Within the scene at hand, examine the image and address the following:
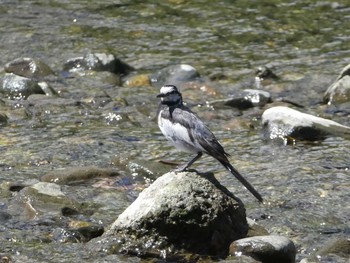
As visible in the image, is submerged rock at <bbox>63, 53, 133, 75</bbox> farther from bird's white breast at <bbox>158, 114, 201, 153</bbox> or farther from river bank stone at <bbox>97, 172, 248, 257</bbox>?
river bank stone at <bbox>97, 172, 248, 257</bbox>

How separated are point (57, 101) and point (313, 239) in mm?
5091

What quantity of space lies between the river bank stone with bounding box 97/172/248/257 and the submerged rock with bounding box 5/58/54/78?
6.08 m

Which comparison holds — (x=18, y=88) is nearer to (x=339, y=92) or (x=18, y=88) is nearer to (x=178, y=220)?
(x=339, y=92)

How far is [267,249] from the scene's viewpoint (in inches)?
312

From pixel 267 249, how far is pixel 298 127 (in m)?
3.54

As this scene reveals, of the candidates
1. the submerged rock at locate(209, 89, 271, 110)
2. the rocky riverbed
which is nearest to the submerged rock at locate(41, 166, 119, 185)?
the rocky riverbed

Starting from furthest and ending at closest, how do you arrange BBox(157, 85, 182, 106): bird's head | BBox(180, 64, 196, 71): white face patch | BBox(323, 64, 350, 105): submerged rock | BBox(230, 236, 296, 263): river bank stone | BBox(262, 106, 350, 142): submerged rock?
BBox(180, 64, 196, 71): white face patch → BBox(323, 64, 350, 105): submerged rock → BBox(262, 106, 350, 142): submerged rock → BBox(157, 85, 182, 106): bird's head → BBox(230, 236, 296, 263): river bank stone

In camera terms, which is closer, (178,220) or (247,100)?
(178,220)

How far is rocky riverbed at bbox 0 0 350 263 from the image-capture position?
851cm

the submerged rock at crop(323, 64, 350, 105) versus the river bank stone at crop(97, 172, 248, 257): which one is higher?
the river bank stone at crop(97, 172, 248, 257)

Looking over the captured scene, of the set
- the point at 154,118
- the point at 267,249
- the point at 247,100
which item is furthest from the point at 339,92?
the point at 267,249

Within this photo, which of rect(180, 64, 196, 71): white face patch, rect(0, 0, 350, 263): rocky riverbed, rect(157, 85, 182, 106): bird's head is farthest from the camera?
rect(180, 64, 196, 71): white face patch

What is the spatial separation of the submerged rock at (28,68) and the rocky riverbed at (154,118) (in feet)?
0.06

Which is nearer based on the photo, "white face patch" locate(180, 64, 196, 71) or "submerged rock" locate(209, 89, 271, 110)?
"submerged rock" locate(209, 89, 271, 110)
